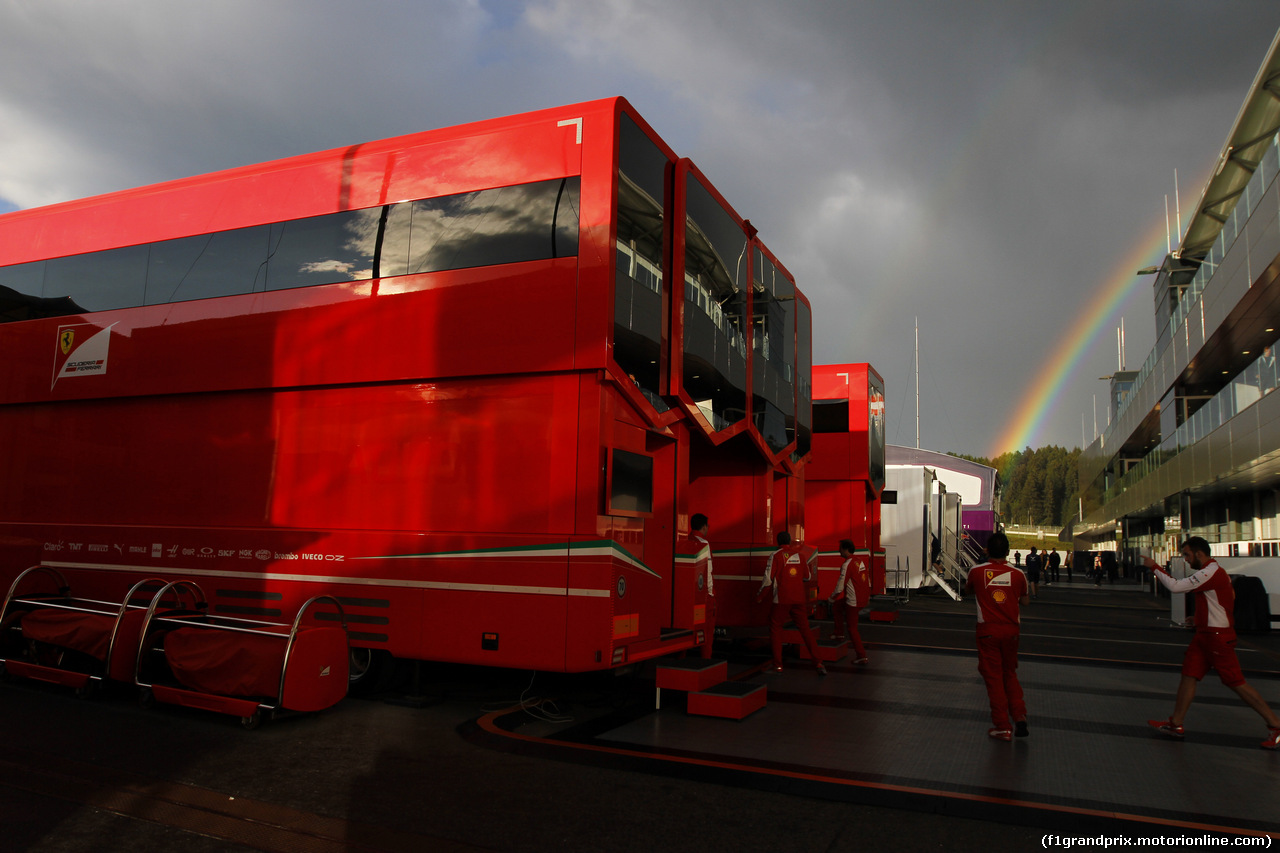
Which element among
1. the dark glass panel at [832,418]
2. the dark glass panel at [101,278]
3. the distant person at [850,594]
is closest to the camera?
the dark glass panel at [101,278]

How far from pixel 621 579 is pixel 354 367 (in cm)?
331

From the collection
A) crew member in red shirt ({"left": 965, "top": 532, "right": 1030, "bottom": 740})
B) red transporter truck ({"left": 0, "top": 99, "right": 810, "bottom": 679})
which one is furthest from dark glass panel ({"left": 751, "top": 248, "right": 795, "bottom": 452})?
crew member in red shirt ({"left": 965, "top": 532, "right": 1030, "bottom": 740})

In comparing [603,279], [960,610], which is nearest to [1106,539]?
[960,610]

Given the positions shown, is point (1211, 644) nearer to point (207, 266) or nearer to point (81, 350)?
point (207, 266)

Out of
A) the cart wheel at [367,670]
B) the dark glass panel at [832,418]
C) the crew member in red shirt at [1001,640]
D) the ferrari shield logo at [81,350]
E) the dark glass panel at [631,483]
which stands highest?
the dark glass panel at [832,418]

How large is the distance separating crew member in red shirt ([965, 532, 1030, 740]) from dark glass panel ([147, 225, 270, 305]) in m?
7.42

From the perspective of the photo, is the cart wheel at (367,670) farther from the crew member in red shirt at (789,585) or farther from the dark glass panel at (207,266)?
the crew member in red shirt at (789,585)

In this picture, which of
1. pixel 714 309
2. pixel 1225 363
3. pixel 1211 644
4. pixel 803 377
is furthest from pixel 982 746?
pixel 1225 363

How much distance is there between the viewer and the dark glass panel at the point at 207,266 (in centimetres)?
829

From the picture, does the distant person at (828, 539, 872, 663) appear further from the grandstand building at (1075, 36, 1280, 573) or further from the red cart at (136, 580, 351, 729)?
the grandstand building at (1075, 36, 1280, 573)

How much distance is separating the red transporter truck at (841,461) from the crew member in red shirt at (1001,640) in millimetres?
9182

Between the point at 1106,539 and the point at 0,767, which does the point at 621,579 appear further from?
the point at 1106,539

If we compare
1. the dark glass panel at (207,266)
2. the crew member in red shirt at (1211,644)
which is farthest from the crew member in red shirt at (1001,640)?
the dark glass panel at (207,266)

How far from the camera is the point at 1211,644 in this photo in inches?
253
